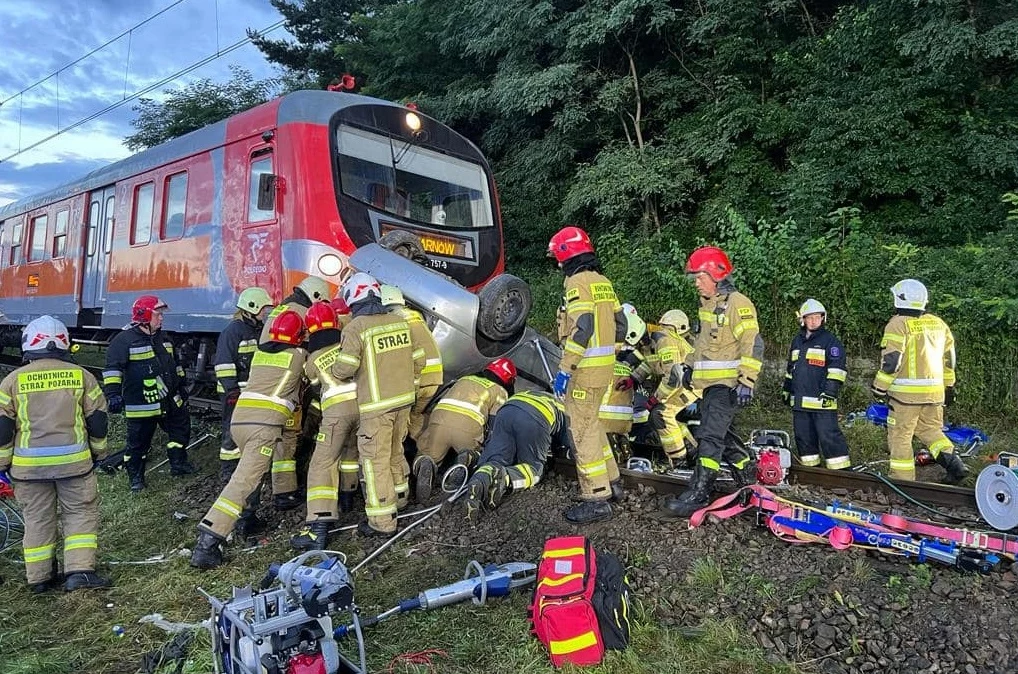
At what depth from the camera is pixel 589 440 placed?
4664mm

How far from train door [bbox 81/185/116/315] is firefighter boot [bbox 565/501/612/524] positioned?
7.22m

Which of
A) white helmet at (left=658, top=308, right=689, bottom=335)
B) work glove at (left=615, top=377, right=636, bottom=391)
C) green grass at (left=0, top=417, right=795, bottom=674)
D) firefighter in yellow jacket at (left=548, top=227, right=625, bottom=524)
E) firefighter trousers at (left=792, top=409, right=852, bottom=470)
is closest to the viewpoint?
green grass at (left=0, top=417, right=795, bottom=674)

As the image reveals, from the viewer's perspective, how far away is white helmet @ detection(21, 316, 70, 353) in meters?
4.38

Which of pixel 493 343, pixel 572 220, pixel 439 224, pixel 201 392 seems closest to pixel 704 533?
pixel 493 343

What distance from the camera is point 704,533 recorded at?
407 centimetres

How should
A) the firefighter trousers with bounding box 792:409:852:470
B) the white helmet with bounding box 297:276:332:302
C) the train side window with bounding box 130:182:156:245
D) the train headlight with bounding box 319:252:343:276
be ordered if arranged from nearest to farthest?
1. the firefighter trousers with bounding box 792:409:852:470
2. the white helmet with bounding box 297:276:332:302
3. the train headlight with bounding box 319:252:343:276
4. the train side window with bounding box 130:182:156:245

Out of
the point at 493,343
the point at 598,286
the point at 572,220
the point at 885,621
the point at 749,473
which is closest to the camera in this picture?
the point at 885,621

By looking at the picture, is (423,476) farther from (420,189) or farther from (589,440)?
(420,189)

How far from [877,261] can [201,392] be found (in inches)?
316

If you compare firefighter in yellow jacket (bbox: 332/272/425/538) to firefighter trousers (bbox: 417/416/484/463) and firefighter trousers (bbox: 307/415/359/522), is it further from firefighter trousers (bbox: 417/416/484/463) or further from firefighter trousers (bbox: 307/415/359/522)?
firefighter trousers (bbox: 417/416/484/463)

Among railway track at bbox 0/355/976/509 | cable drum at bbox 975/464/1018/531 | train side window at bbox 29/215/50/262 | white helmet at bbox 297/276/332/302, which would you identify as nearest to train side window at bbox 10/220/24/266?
train side window at bbox 29/215/50/262

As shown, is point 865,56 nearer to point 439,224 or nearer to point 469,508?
point 439,224

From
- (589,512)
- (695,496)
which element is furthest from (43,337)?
(695,496)

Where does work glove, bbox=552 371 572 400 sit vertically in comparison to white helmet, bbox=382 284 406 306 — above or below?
below
